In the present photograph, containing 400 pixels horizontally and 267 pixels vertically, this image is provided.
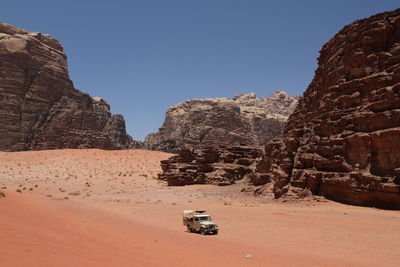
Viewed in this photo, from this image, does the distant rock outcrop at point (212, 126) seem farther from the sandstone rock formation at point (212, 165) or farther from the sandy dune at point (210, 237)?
the sandy dune at point (210, 237)

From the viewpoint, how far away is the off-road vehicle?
631 inches

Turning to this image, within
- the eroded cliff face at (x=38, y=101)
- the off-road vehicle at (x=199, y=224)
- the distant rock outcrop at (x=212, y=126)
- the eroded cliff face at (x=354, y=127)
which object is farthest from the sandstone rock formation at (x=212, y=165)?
the distant rock outcrop at (x=212, y=126)

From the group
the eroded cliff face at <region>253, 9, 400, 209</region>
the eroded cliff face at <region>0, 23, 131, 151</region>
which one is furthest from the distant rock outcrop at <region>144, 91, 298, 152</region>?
the eroded cliff face at <region>253, 9, 400, 209</region>

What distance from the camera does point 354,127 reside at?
2498 centimetres

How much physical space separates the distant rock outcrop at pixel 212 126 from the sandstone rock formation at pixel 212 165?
37507 millimetres

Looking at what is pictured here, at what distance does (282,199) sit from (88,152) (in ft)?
163

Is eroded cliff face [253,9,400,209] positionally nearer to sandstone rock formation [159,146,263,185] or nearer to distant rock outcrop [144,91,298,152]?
sandstone rock formation [159,146,263,185]

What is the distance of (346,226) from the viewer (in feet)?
55.1

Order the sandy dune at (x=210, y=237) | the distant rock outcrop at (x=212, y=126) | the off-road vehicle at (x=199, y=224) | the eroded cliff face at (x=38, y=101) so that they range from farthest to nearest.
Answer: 1. the distant rock outcrop at (x=212, y=126)
2. the eroded cliff face at (x=38, y=101)
3. the off-road vehicle at (x=199, y=224)
4. the sandy dune at (x=210, y=237)

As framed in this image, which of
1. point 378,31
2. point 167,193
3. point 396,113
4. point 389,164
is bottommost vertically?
point 167,193

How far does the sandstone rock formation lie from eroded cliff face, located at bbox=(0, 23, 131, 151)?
3699 cm

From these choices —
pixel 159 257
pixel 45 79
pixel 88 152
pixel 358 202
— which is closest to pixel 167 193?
pixel 358 202

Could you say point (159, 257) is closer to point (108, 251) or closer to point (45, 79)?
point (108, 251)

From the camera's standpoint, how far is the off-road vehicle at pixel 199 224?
16016 millimetres
